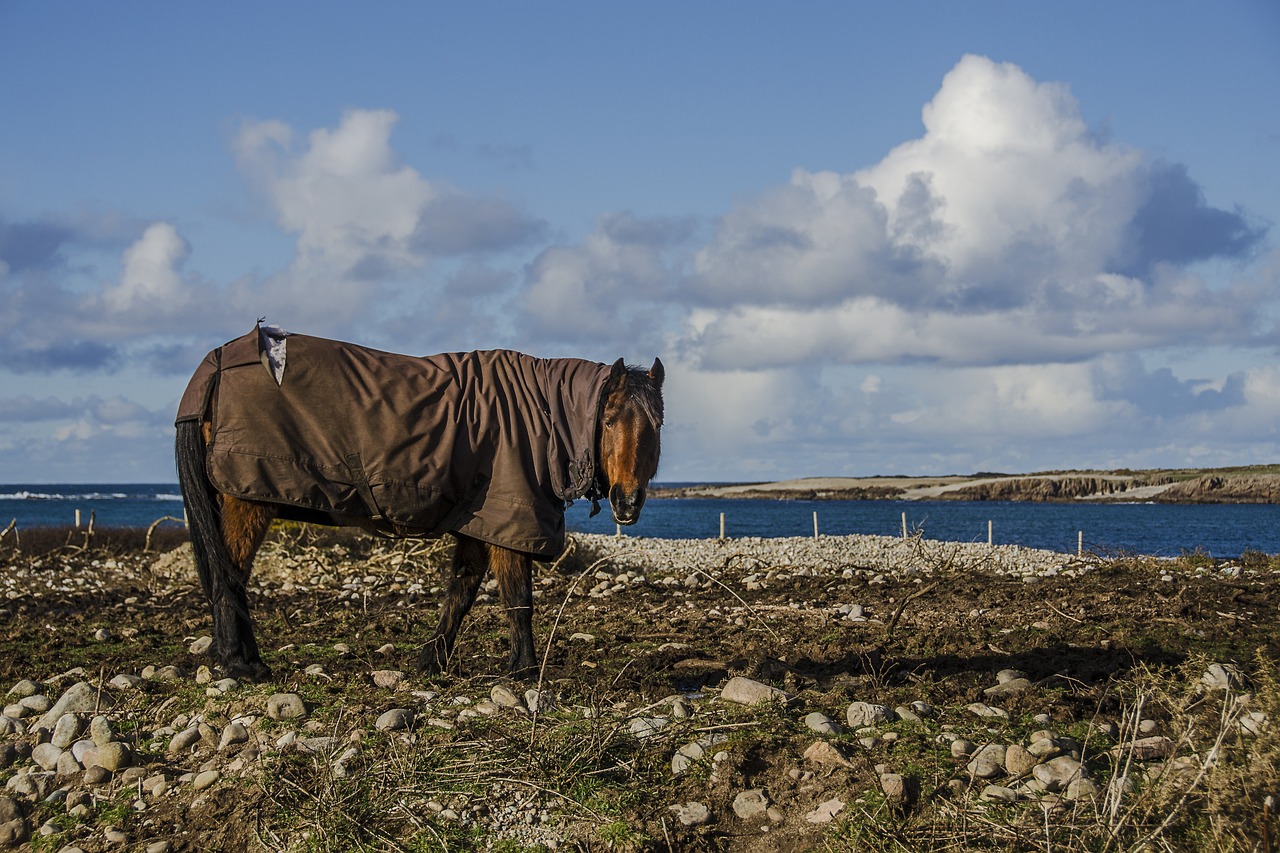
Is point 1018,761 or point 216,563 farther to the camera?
point 216,563

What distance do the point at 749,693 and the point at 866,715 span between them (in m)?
0.63

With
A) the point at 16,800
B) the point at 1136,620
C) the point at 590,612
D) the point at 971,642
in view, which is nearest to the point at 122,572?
the point at 590,612

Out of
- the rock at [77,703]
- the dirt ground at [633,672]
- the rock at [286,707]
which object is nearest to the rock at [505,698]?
the dirt ground at [633,672]

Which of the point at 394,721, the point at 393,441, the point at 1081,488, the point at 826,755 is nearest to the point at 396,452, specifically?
the point at 393,441

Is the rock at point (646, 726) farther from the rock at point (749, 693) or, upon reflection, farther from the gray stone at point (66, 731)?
the gray stone at point (66, 731)

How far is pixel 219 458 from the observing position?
5.91 meters

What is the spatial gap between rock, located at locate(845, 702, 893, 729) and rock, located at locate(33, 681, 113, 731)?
4.02 m

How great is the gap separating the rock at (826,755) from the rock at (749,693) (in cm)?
70

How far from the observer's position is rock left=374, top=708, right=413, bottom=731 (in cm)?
490

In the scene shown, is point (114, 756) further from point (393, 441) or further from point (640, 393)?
point (640, 393)

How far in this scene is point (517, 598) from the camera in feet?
20.3

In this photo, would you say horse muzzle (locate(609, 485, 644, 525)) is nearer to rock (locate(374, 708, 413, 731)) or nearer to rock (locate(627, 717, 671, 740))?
rock (locate(627, 717, 671, 740))

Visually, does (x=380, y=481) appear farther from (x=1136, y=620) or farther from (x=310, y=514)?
(x=1136, y=620)

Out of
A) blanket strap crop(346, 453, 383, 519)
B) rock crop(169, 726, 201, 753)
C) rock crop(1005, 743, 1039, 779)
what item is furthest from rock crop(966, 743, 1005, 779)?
rock crop(169, 726, 201, 753)
